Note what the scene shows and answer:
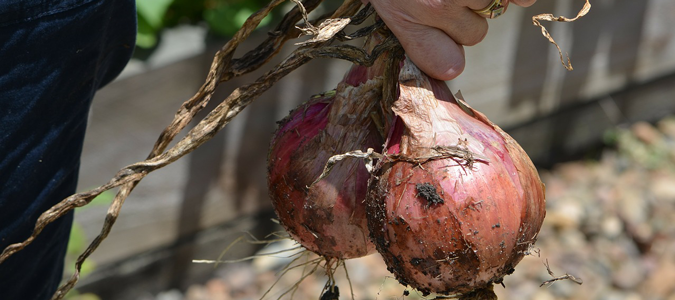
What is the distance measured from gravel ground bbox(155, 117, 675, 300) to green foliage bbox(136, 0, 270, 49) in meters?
0.84

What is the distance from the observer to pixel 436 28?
84cm

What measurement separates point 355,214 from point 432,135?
155 mm

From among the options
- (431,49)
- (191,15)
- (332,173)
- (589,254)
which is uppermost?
(431,49)

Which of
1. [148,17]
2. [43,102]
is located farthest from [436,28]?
[148,17]

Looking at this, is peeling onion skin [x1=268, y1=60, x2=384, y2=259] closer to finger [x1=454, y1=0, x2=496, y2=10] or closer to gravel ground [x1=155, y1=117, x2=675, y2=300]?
finger [x1=454, y1=0, x2=496, y2=10]

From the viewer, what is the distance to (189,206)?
7.66 feet

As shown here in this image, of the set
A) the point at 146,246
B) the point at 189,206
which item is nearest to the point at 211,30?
the point at 189,206

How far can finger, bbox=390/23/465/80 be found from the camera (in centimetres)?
84

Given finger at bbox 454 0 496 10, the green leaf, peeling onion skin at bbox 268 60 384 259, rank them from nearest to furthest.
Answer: finger at bbox 454 0 496 10, peeling onion skin at bbox 268 60 384 259, the green leaf

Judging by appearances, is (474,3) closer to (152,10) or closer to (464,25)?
(464,25)

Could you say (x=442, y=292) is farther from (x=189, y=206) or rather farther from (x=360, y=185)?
(x=189, y=206)

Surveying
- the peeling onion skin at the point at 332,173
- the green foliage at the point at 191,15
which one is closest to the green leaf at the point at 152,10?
the green foliage at the point at 191,15

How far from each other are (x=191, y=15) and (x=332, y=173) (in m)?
1.52

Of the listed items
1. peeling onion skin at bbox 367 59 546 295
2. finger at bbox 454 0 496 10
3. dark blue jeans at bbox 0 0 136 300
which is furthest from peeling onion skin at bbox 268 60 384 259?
dark blue jeans at bbox 0 0 136 300
